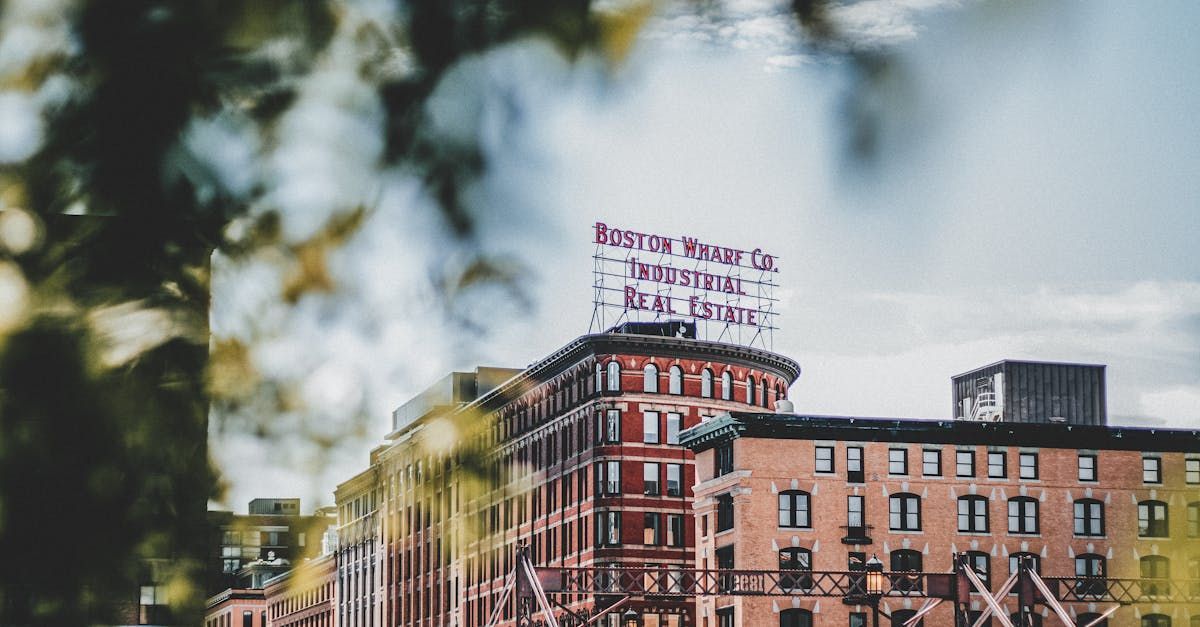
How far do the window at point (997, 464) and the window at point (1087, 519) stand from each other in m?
4.84

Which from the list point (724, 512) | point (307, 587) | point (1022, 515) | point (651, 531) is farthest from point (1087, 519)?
point (307, 587)

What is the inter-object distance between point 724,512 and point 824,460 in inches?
268

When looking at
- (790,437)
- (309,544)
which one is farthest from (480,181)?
(790,437)

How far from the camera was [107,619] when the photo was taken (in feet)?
16.5

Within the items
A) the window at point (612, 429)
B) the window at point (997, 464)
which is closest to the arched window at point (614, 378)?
the window at point (612, 429)

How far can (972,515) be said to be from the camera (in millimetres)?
106188

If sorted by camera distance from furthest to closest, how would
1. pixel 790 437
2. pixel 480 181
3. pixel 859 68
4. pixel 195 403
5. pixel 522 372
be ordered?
pixel 790 437, pixel 522 372, pixel 195 403, pixel 480 181, pixel 859 68

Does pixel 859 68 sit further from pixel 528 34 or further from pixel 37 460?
pixel 37 460

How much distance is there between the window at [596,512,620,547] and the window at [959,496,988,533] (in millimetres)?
23943

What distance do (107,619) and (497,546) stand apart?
116 cm

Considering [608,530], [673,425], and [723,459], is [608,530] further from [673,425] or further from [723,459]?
[723,459]

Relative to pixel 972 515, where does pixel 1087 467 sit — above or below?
above

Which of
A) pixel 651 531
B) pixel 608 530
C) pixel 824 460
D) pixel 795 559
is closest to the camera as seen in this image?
pixel 795 559

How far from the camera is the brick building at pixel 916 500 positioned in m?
104
